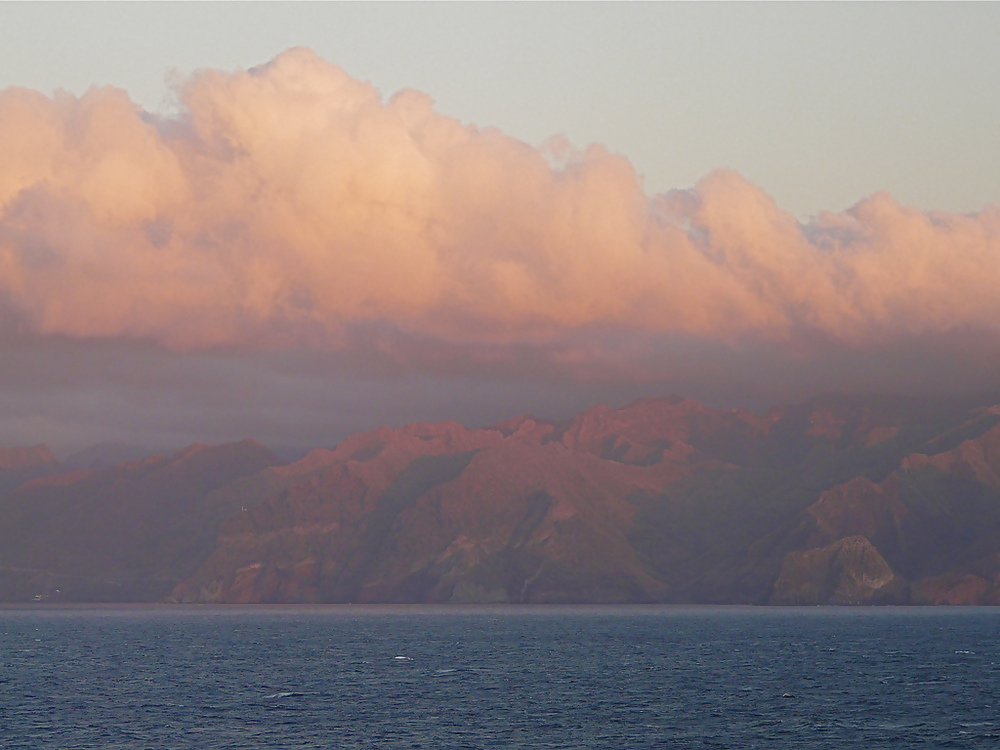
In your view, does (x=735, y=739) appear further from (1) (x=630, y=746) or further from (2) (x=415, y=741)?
(2) (x=415, y=741)

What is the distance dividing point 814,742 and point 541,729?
1498 inches

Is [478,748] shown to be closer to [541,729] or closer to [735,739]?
[541,729]

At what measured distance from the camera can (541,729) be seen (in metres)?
191

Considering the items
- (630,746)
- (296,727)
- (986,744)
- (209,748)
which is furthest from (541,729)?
(986,744)

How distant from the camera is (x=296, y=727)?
192 metres

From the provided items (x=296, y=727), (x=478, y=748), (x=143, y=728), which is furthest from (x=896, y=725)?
(x=143, y=728)

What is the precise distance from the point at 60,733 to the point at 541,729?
6645 cm

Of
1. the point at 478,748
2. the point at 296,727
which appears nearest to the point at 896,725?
the point at 478,748

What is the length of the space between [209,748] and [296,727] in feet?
73.4

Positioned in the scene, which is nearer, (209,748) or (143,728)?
(209,748)

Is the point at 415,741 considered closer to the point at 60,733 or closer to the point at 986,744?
the point at 60,733

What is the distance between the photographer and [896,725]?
194 metres

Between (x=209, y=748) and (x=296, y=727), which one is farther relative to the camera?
(x=296, y=727)

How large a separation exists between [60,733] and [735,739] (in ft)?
301
